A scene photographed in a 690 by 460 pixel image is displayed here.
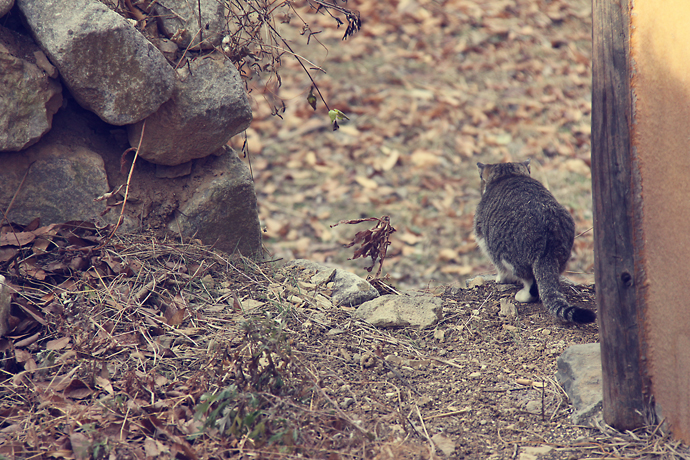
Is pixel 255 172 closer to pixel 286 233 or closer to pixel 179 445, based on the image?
pixel 286 233

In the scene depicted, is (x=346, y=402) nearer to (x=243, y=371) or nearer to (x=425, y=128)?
(x=243, y=371)

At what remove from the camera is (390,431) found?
7.66 feet

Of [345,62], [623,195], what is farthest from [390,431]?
[345,62]

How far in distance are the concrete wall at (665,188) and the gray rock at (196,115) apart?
208cm

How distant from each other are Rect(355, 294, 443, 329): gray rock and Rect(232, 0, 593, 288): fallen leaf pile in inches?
99.8

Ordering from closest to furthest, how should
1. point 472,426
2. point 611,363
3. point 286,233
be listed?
point 611,363 < point 472,426 < point 286,233

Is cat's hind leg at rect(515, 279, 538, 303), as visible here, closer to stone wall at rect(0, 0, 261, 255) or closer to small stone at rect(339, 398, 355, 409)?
small stone at rect(339, 398, 355, 409)

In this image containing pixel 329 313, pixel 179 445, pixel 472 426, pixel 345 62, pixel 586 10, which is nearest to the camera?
pixel 179 445

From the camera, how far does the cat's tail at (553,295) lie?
2971 mm

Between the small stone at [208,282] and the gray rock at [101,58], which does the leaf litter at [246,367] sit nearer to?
the small stone at [208,282]

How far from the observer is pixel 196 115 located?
10.4 ft

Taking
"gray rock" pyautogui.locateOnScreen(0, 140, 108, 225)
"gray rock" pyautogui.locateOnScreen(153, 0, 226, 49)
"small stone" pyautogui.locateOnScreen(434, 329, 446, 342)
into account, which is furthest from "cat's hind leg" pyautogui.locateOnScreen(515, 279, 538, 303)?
"gray rock" pyautogui.locateOnScreen(0, 140, 108, 225)

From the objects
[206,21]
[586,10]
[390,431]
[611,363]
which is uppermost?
[586,10]

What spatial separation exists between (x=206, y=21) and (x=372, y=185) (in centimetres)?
395
